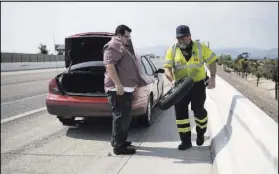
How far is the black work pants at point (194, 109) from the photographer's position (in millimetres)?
5531

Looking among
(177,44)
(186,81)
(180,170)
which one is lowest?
(180,170)

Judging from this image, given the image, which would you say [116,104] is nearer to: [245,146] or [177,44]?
[177,44]

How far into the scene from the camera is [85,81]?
7.50 m

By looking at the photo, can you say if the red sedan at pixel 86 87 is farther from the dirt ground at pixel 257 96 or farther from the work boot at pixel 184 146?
the dirt ground at pixel 257 96

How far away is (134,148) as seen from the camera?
5523mm

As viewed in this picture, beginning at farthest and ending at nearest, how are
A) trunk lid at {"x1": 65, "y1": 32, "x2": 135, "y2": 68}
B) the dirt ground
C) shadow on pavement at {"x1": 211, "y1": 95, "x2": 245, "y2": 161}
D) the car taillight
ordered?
1. the dirt ground
2. trunk lid at {"x1": 65, "y1": 32, "x2": 135, "y2": 68}
3. the car taillight
4. shadow on pavement at {"x1": 211, "y1": 95, "x2": 245, "y2": 161}

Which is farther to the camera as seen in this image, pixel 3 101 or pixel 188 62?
pixel 3 101

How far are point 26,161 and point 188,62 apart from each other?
9.11 feet

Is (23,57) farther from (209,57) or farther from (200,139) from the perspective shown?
(209,57)

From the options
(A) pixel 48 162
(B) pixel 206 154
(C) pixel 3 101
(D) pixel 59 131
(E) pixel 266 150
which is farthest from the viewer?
(C) pixel 3 101

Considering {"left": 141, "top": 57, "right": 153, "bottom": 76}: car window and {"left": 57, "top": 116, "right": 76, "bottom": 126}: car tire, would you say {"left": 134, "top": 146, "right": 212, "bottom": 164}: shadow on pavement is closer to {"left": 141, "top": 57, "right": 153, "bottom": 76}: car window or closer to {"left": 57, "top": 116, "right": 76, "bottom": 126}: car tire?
{"left": 57, "top": 116, "right": 76, "bottom": 126}: car tire

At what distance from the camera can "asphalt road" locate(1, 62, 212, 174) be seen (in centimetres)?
472

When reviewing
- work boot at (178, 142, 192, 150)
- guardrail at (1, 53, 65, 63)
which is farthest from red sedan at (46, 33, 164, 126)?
guardrail at (1, 53, 65, 63)

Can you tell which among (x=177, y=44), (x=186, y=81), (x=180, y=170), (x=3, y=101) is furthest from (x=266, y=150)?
(x=3, y=101)
